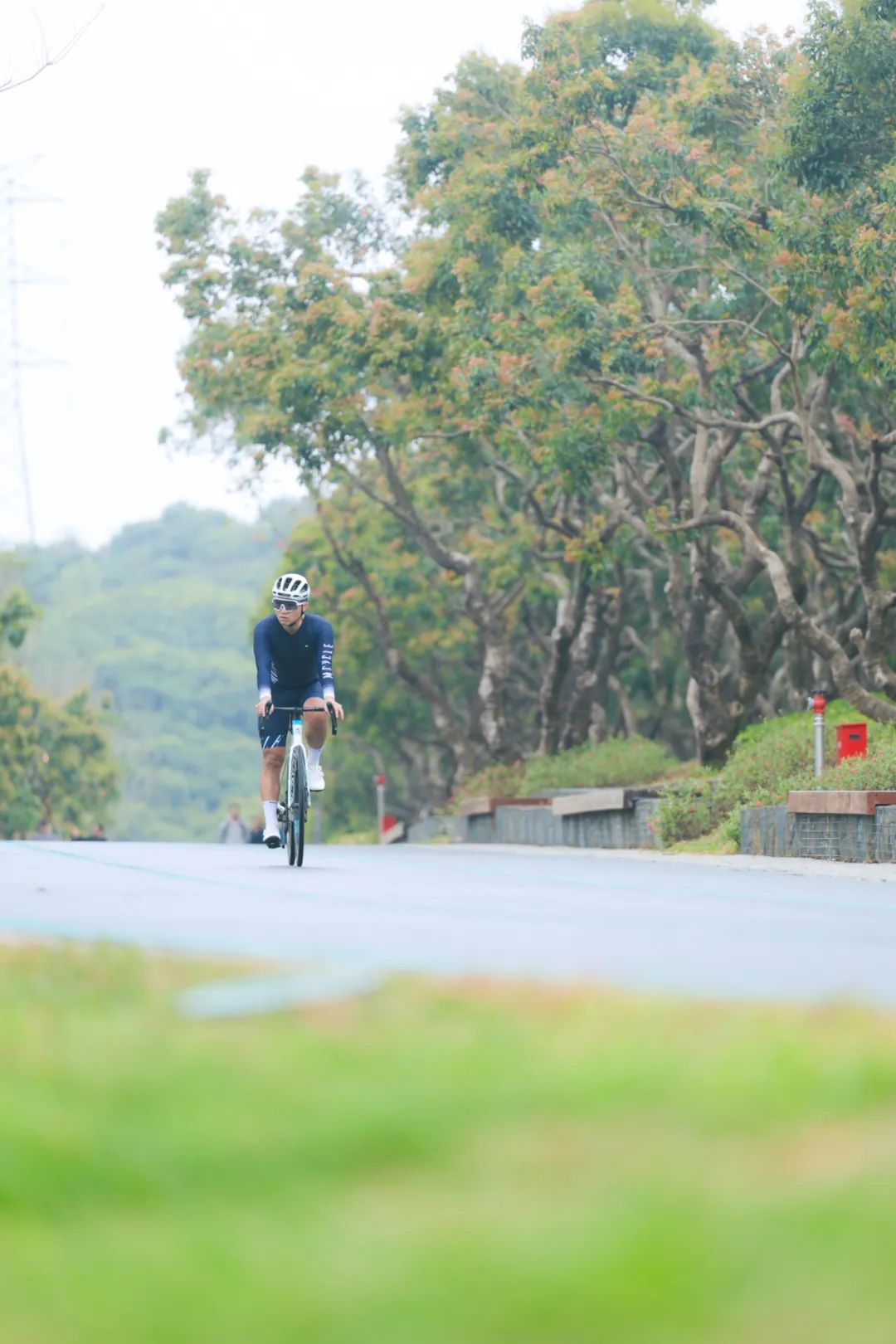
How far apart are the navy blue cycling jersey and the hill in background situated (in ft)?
306

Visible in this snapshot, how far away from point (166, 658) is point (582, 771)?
10452 cm

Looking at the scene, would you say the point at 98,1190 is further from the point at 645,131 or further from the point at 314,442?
the point at 314,442

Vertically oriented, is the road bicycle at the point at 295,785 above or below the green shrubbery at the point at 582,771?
below

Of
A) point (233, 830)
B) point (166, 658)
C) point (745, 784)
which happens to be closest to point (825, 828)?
point (745, 784)

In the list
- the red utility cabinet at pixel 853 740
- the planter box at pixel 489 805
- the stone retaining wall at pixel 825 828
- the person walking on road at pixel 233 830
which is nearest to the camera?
the stone retaining wall at pixel 825 828

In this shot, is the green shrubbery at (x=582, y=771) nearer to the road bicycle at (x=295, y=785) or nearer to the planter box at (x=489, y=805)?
the planter box at (x=489, y=805)

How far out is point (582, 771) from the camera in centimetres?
3788

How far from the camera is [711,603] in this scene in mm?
41969

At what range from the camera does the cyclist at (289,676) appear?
18.3 meters

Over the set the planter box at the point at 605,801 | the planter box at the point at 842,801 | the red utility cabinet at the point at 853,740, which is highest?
the red utility cabinet at the point at 853,740

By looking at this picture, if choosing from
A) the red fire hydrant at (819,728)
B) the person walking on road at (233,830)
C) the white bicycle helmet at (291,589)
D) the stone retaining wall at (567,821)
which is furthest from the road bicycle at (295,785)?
the person walking on road at (233,830)

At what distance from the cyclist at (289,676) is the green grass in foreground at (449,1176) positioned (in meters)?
10.9

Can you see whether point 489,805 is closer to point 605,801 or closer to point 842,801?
point 605,801

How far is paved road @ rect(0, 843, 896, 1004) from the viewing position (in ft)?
31.6
